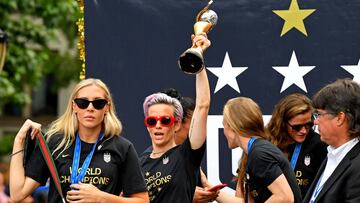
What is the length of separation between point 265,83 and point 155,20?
3.59ft

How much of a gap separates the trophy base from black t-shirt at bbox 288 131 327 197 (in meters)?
1.14

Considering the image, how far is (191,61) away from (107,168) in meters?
0.91

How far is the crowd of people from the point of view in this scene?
5656mm

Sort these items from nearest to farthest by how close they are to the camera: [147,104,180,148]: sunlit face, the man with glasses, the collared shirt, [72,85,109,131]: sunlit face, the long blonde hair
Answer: the man with glasses
the collared shirt
[72,85,109,131]: sunlit face
the long blonde hair
[147,104,180,148]: sunlit face

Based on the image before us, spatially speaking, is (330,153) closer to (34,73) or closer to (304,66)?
(304,66)

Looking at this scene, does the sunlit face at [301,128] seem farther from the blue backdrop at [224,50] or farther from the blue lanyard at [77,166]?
the blue lanyard at [77,166]

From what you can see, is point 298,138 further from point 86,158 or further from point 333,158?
point 86,158

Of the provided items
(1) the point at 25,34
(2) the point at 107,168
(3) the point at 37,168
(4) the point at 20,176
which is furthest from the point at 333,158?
(1) the point at 25,34

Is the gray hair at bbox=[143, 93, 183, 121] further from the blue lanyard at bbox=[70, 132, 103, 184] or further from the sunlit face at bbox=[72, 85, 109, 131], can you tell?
the blue lanyard at bbox=[70, 132, 103, 184]

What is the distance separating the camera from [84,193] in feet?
19.8

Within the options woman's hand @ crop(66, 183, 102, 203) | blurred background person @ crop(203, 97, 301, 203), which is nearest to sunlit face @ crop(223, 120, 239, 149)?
blurred background person @ crop(203, 97, 301, 203)

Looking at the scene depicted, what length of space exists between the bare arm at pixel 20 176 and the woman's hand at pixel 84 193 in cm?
37

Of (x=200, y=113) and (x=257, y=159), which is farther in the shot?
(x=200, y=113)

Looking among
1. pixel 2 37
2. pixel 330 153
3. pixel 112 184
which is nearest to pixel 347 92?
pixel 330 153
